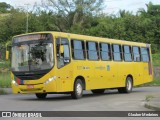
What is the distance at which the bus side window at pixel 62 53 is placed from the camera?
21.0 meters

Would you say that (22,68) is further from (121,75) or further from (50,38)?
(121,75)


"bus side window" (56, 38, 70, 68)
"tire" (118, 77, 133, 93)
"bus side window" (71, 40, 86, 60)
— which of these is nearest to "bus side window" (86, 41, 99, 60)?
"bus side window" (71, 40, 86, 60)

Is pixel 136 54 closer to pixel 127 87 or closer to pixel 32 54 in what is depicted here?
pixel 127 87

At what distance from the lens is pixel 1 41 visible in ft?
238

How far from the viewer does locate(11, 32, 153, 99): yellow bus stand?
818 inches

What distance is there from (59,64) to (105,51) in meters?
4.81

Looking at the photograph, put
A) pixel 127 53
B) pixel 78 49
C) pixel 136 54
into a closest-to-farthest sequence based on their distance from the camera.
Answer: pixel 78 49
pixel 127 53
pixel 136 54

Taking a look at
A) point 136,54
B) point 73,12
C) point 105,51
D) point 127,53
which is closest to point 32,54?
point 105,51

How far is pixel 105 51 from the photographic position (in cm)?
2522

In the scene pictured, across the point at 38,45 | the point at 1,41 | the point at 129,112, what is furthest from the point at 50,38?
the point at 1,41

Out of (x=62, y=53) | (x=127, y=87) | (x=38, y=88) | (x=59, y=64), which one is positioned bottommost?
(x=127, y=87)

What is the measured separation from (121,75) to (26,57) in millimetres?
7423

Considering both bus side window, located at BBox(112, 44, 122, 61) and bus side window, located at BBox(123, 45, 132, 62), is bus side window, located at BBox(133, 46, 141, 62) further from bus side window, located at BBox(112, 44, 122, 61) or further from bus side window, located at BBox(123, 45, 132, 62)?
bus side window, located at BBox(112, 44, 122, 61)

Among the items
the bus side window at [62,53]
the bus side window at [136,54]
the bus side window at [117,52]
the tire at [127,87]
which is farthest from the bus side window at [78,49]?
the bus side window at [136,54]
